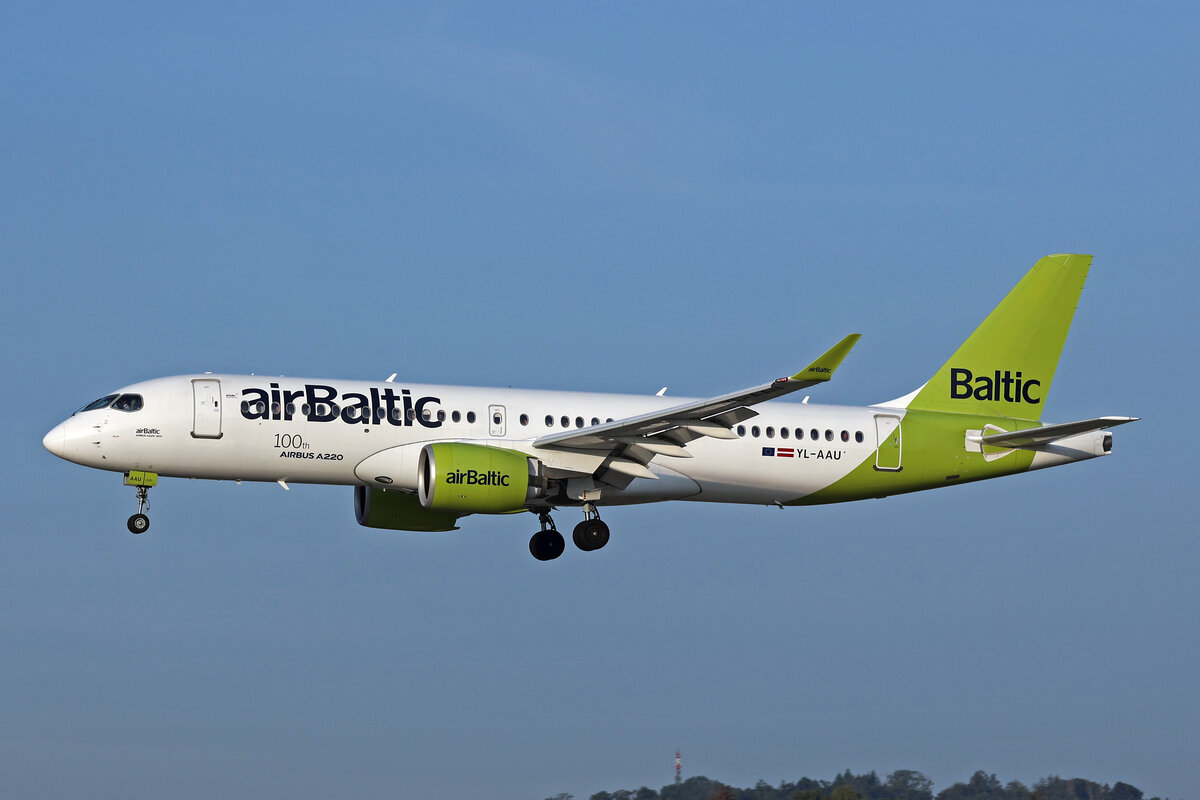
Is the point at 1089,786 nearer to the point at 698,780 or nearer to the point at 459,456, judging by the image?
the point at 698,780

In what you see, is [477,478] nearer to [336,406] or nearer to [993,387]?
[336,406]

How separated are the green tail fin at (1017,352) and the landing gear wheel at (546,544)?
11102 millimetres

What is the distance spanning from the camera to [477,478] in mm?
41031

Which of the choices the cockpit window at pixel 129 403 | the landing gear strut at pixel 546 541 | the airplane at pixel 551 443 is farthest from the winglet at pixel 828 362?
the cockpit window at pixel 129 403

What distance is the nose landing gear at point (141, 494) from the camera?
42.1 metres

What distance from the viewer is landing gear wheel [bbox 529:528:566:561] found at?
46750 mm

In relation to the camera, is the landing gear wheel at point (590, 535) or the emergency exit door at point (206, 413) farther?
the landing gear wheel at point (590, 535)

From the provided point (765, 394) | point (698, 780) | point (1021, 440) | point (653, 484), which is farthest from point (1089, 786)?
point (765, 394)

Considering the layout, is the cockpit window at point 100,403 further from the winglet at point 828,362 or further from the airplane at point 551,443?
the winglet at point 828,362

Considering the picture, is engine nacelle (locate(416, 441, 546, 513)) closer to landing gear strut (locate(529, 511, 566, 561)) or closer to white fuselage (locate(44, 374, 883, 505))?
white fuselage (locate(44, 374, 883, 505))

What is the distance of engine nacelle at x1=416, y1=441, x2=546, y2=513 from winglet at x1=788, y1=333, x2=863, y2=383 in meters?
8.70

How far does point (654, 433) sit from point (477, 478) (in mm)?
4681

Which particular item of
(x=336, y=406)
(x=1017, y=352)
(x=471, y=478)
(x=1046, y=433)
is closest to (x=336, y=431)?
(x=336, y=406)

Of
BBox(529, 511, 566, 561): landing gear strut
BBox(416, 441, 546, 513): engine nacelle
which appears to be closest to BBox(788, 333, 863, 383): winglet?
BBox(416, 441, 546, 513): engine nacelle
